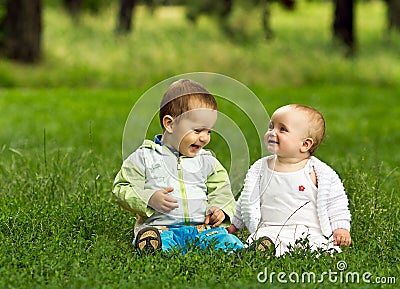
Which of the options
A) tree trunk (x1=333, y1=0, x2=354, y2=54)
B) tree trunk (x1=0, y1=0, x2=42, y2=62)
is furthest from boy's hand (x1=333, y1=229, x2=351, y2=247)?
tree trunk (x1=333, y1=0, x2=354, y2=54)

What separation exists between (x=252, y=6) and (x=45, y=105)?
42.0ft

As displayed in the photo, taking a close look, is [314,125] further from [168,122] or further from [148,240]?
[148,240]

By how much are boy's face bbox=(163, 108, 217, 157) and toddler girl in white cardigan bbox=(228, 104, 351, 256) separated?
1.34 ft

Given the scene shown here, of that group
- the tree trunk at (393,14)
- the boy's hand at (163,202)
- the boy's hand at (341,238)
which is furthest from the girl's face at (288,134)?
the tree trunk at (393,14)

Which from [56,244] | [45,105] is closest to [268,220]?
[56,244]

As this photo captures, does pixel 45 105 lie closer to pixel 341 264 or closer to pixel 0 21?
pixel 0 21

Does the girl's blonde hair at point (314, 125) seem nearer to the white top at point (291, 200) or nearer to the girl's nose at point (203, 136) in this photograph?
the white top at point (291, 200)

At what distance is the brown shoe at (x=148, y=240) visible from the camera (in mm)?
4645

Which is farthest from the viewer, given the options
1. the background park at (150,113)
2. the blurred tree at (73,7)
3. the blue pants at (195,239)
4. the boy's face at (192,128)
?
the blurred tree at (73,7)

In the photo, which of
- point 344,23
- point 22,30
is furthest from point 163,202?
point 344,23

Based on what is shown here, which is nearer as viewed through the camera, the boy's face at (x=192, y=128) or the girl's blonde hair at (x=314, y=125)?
the boy's face at (x=192, y=128)

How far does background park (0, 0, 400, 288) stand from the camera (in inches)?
173

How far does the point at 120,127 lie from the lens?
471 inches

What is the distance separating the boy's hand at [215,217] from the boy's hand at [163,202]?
29cm
